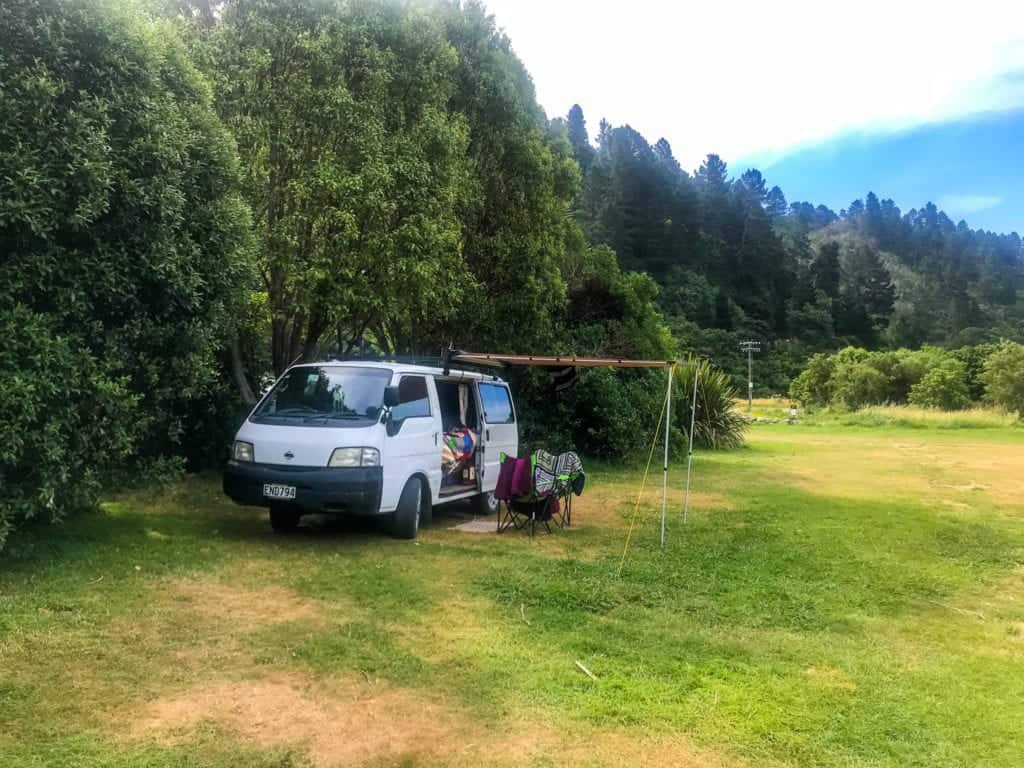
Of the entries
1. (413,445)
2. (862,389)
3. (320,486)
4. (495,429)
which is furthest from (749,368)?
(320,486)

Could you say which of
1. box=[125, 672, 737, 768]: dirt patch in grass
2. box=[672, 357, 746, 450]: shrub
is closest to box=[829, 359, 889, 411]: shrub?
box=[672, 357, 746, 450]: shrub

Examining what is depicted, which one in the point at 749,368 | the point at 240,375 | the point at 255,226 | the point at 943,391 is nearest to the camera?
the point at 255,226

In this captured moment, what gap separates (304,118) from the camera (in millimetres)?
10305

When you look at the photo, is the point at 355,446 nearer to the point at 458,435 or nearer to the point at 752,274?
the point at 458,435

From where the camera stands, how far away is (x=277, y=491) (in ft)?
23.7

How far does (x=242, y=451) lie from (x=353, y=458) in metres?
1.16

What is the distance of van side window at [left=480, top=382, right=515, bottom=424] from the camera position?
33.1 ft

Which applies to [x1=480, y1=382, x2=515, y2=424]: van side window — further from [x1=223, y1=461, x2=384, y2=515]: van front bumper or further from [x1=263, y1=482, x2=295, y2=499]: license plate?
[x1=263, y1=482, x2=295, y2=499]: license plate

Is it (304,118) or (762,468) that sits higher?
(304,118)

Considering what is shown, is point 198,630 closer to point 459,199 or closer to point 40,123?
point 40,123

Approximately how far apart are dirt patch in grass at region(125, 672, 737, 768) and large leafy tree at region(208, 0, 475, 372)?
6718 mm

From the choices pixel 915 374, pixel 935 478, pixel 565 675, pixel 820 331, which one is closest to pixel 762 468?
pixel 935 478

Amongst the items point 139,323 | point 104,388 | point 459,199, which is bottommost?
point 104,388

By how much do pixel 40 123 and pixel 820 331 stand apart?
7650 centimetres
